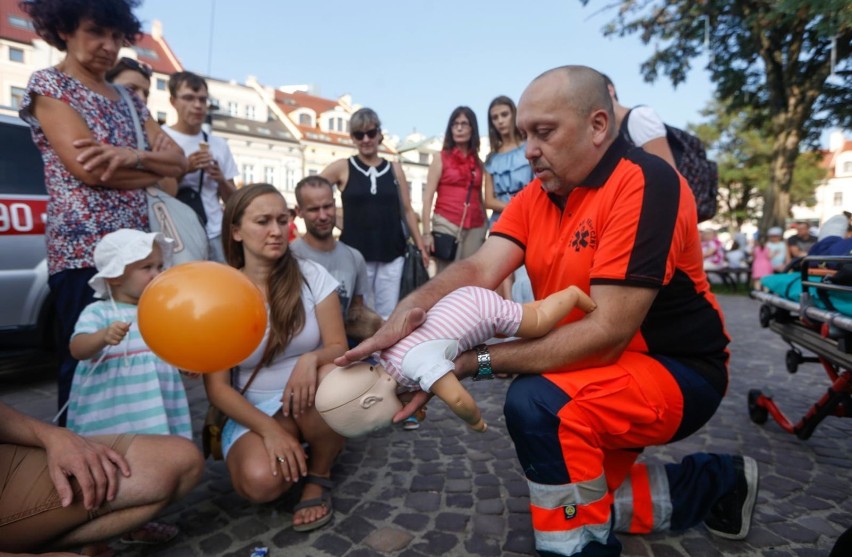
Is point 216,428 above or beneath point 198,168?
beneath

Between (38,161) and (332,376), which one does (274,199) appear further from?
(38,161)

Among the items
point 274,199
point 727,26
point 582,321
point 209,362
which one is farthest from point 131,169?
point 727,26

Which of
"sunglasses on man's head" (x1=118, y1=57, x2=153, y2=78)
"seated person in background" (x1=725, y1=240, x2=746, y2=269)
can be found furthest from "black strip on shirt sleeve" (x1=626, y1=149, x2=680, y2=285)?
"seated person in background" (x1=725, y1=240, x2=746, y2=269)

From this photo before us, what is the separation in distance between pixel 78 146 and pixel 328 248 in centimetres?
162

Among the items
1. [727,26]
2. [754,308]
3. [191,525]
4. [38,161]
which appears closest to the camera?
[191,525]

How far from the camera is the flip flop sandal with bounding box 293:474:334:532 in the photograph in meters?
2.32

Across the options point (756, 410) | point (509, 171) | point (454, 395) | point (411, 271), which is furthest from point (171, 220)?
point (756, 410)

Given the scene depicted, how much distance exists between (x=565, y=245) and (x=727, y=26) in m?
16.1

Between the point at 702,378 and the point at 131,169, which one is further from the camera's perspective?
the point at 131,169

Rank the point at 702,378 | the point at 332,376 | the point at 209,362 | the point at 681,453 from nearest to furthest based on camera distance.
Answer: the point at 332,376, the point at 209,362, the point at 702,378, the point at 681,453

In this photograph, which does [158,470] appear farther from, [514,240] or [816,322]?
[816,322]

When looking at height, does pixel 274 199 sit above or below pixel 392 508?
above

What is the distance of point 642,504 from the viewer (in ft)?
7.18

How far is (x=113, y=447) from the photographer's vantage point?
191cm
